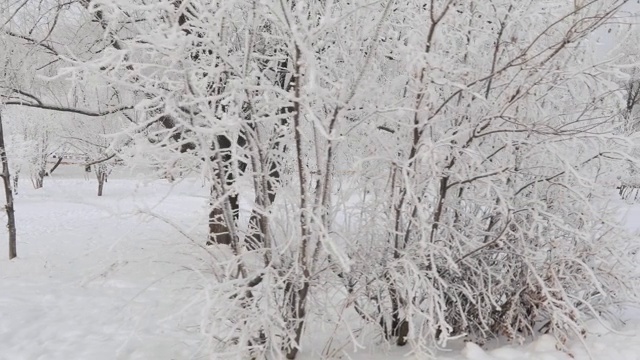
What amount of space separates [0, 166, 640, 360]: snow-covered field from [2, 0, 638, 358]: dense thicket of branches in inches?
8.2

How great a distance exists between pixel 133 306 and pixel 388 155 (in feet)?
11.2

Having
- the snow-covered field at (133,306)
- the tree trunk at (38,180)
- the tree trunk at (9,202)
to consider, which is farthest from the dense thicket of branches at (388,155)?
the tree trunk at (38,180)

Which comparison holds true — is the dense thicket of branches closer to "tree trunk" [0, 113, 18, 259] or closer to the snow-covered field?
the snow-covered field

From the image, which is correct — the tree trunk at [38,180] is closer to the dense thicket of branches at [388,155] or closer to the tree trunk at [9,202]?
the tree trunk at [9,202]

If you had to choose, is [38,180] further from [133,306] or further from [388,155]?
[388,155]

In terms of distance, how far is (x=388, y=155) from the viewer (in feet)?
10.9

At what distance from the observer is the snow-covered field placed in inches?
128

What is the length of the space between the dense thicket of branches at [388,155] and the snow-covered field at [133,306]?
0.68 feet

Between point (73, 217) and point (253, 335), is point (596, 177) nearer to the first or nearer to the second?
point (253, 335)

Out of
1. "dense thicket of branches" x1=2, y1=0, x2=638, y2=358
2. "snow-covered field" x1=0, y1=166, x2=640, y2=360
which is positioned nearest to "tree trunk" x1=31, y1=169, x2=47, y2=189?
"snow-covered field" x1=0, y1=166, x2=640, y2=360

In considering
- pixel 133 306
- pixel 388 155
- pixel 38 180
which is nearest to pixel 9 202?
pixel 133 306

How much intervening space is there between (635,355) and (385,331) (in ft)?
5.71

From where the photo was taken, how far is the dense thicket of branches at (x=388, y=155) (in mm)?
2730

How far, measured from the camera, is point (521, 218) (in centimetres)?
363
